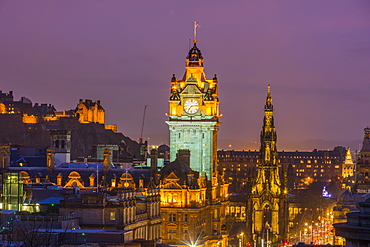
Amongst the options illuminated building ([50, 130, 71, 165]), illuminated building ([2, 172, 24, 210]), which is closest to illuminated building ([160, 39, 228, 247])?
illuminated building ([2, 172, 24, 210])

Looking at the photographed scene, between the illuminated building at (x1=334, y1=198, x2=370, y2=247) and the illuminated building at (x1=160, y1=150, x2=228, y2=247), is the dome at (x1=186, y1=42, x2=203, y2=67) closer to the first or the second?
the illuminated building at (x1=160, y1=150, x2=228, y2=247)

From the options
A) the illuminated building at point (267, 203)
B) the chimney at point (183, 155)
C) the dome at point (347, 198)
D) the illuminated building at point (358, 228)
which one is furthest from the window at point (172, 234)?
the illuminated building at point (358, 228)

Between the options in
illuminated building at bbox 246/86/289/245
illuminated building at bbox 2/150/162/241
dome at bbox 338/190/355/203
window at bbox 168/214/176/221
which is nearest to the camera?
illuminated building at bbox 2/150/162/241

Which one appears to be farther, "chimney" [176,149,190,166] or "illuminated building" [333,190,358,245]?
A: "chimney" [176,149,190,166]

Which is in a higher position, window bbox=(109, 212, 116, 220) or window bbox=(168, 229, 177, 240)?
window bbox=(109, 212, 116, 220)

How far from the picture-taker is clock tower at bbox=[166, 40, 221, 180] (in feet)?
482

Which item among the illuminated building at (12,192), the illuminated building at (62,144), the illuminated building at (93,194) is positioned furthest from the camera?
the illuminated building at (62,144)

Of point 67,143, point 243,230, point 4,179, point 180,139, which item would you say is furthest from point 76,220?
point 243,230

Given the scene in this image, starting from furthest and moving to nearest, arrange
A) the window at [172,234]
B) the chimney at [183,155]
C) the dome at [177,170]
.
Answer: the chimney at [183,155], the dome at [177,170], the window at [172,234]

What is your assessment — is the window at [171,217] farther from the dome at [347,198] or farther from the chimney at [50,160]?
the dome at [347,198]

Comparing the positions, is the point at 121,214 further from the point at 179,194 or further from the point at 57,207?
the point at 179,194

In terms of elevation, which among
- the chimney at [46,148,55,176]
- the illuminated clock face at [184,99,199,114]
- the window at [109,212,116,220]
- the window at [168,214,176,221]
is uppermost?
the illuminated clock face at [184,99,199,114]

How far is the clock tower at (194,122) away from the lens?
482ft

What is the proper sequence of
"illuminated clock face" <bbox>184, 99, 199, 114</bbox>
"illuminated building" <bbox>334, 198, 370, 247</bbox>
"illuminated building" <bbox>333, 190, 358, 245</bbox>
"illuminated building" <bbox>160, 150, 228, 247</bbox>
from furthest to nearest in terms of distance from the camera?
"illuminated clock face" <bbox>184, 99, 199, 114</bbox>
"illuminated building" <bbox>160, 150, 228, 247</bbox>
"illuminated building" <bbox>333, 190, 358, 245</bbox>
"illuminated building" <bbox>334, 198, 370, 247</bbox>
